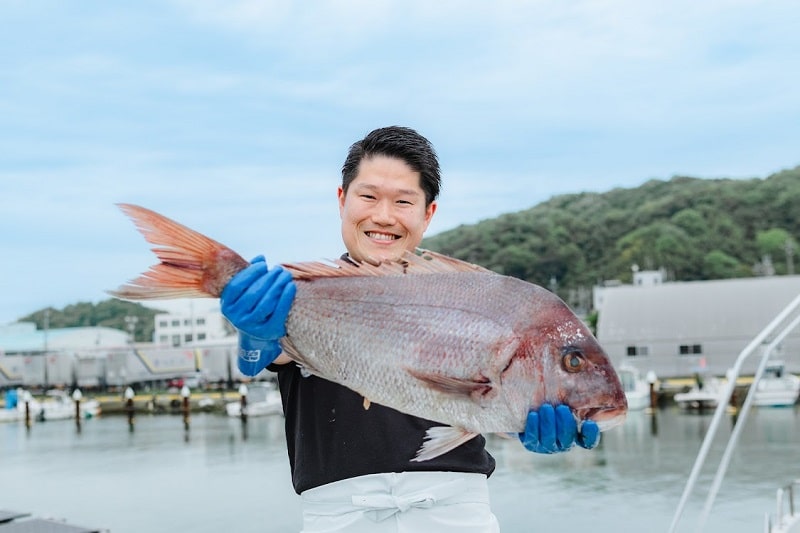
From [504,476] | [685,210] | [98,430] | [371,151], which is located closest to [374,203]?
[371,151]

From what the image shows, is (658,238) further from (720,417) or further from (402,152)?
(402,152)

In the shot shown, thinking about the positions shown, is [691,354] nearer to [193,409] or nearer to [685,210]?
[193,409]

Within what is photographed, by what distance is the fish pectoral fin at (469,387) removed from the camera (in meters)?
2.29

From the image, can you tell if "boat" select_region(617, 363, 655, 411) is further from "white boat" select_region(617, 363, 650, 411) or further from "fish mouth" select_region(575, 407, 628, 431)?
"fish mouth" select_region(575, 407, 628, 431)

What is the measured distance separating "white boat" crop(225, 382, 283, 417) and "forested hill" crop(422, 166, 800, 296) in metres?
32.4

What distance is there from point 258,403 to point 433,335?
44016mm

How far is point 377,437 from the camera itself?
2834 mm

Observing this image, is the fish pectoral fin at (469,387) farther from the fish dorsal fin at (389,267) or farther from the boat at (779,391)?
the boat at (779,391)

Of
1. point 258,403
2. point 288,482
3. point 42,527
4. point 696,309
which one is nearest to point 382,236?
point 42,527

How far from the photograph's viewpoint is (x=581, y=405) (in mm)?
2312

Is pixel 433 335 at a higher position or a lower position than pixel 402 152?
lower

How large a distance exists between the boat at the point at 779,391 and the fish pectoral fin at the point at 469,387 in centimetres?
3930

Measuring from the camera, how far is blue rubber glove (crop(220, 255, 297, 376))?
7.68 feet

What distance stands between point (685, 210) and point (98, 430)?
63407 millimetres
